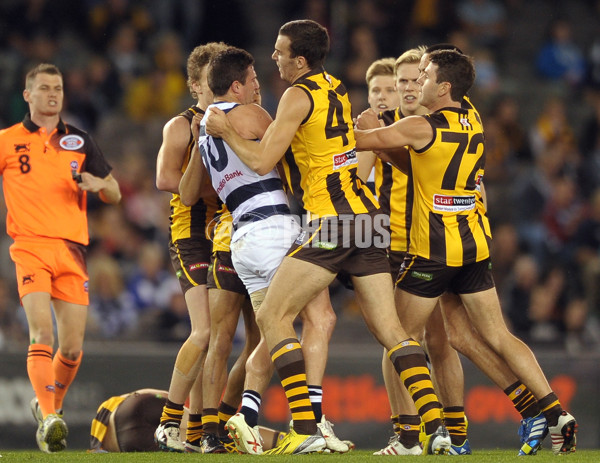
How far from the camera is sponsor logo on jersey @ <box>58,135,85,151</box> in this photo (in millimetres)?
8812

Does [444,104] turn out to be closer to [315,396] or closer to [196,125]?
[196,125]

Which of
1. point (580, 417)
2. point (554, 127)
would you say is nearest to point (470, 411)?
point (580, 417)

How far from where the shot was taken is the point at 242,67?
7.01m

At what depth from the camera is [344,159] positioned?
22.3 ft

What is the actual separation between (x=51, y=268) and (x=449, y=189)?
3375 mm

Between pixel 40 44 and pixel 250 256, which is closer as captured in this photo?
pixel 250 256

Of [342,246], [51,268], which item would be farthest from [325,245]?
[51,268]

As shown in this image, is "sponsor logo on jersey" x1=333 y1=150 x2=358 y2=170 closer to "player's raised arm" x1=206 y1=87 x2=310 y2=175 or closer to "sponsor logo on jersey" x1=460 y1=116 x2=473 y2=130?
"player's raised arm" x1=206 y1=87 x2=310 y2=175

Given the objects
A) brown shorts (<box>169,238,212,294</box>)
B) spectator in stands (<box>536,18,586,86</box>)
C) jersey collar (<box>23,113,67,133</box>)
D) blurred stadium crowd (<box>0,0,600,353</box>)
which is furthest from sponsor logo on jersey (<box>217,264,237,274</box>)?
spectator in stands (<box>536,18,586,86</box>)

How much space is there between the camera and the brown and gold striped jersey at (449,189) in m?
7.00

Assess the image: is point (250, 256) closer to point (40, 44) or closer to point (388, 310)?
point (388, 310)

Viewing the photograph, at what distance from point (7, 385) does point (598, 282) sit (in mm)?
7454

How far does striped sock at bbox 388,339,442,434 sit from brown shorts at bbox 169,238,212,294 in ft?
6.04

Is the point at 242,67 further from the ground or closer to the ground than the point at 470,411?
A: further from the ground
